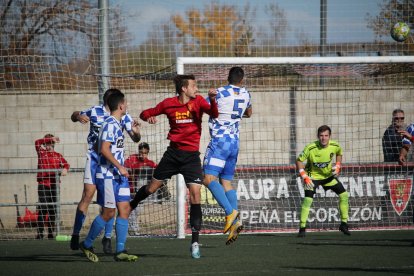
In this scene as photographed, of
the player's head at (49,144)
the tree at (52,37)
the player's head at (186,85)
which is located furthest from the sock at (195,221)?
the player's head at (49,144)

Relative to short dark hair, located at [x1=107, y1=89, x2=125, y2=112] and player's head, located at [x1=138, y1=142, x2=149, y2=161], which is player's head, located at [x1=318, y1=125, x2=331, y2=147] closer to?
player's head, located at [x1=138, y1=142, x2=149, y2=161]

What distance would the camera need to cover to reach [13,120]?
16234mm

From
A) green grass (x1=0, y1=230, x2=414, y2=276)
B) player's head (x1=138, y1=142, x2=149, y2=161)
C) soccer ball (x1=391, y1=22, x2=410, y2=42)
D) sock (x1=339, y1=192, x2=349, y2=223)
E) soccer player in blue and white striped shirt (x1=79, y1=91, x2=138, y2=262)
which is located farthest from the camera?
player's head (x1=138, y1=142, x2=149, y2=161)

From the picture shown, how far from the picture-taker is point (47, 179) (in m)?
14.2

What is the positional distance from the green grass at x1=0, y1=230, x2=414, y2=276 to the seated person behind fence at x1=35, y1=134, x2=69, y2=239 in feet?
4.83

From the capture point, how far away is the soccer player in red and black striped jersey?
29.8 ft

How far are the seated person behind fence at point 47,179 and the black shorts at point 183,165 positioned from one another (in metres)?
4.95

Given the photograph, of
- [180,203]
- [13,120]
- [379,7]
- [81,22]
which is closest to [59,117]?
[13,120]

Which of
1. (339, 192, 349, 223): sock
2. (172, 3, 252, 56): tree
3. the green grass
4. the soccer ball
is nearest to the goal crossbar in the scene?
the soccer ball

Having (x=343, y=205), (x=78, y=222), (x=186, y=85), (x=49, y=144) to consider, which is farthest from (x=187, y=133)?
(x=49, y=144)

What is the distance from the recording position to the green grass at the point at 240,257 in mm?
8031

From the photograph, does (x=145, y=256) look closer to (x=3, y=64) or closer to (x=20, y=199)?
(x=3, y=64)

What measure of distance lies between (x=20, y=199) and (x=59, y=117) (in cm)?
189

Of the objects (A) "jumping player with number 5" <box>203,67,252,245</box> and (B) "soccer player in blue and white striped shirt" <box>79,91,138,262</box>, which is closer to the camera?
(B) "soccer player in blue and white striped shirt" <box>79,91,138,262</box>
